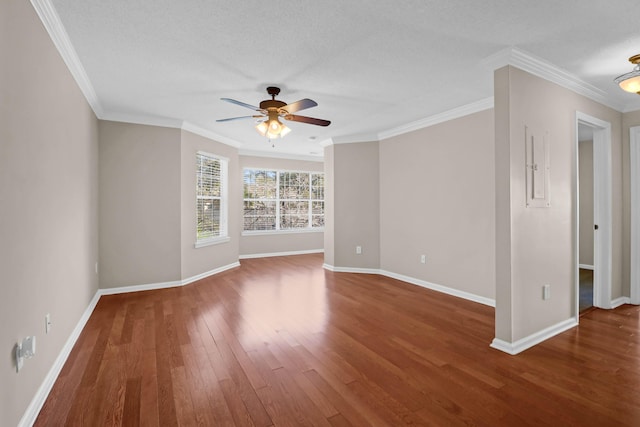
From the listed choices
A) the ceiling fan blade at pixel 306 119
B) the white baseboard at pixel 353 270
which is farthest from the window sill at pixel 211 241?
the ceiling fan blade at pixel 306 119

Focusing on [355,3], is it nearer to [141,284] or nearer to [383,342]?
[383,342]

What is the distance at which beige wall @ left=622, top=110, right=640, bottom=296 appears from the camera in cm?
373

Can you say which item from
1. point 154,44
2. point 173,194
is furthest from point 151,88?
point 173,194

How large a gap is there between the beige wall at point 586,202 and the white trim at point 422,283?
147 inches

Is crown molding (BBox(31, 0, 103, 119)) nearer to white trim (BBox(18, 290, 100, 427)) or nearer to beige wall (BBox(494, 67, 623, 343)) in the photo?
white trim (BBox(18, 290, 100, 427))

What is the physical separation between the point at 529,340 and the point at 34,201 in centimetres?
401

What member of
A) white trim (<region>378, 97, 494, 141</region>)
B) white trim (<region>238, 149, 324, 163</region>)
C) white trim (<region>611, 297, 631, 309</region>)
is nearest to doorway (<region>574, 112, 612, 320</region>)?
white trim (<region>611, 297, 631, 309</region>)

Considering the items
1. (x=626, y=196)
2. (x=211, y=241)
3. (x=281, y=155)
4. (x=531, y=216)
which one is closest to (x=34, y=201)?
(x=211, y=241)

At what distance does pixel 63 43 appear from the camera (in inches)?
92.7

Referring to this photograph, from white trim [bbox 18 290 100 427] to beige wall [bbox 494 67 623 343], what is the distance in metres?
3.40

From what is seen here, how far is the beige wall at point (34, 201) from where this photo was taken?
157cm

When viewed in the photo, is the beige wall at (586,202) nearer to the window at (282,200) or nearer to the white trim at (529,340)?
the white trim at (529,340)

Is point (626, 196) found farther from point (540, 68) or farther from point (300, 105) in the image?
point (300, 105)

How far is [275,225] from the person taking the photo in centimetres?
749
